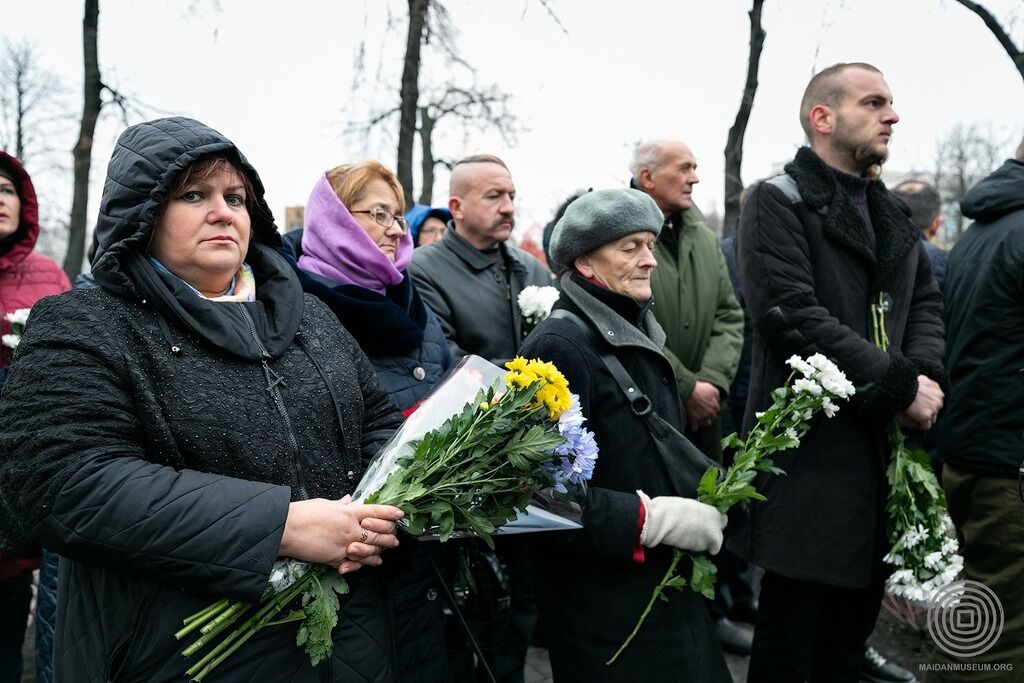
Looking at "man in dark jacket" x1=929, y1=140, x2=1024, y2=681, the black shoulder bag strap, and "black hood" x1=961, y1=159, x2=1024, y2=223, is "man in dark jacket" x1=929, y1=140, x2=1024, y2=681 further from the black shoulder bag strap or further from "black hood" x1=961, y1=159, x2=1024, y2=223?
the black shoulder bag strap

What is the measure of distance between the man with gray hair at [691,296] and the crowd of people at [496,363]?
0.02m

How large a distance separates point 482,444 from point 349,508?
342 mm

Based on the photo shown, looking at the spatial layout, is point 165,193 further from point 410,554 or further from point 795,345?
point 795,345

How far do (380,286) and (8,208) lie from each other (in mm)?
1883

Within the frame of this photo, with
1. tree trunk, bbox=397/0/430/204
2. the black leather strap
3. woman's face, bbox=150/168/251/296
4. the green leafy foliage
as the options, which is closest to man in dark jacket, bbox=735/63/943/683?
the black leather strap

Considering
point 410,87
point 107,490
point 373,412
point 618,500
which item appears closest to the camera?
point 107,490

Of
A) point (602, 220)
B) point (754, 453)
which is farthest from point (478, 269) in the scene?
point (754, 453)

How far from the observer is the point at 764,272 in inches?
129

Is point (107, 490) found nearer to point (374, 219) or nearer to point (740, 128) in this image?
point (374, 219)

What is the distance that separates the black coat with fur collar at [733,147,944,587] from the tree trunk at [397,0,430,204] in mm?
6600

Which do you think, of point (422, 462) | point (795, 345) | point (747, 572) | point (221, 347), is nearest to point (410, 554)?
point (422, 462)

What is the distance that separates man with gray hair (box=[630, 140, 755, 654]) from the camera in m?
4.32

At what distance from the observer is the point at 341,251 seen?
2.99 meters

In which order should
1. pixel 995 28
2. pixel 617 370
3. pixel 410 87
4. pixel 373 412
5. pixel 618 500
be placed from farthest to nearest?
pixel 410 87, pixel 995 28, pixel 617 370, pixel 618 500, pixel 373 412
